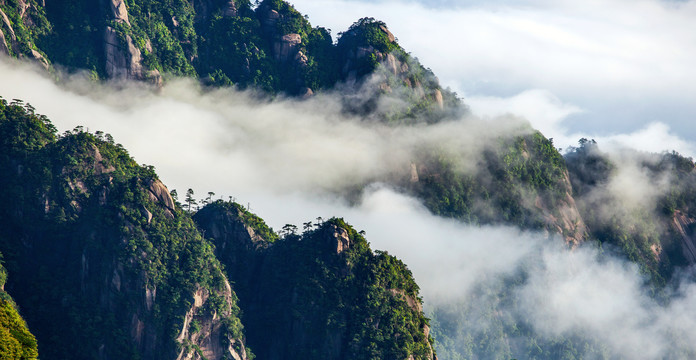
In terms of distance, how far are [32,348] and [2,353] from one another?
9.68m

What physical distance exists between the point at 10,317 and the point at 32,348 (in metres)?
7.93

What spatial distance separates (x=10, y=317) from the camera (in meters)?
199

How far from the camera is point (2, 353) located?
605 ft

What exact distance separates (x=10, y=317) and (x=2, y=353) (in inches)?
612

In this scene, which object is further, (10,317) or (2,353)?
(10,317)
